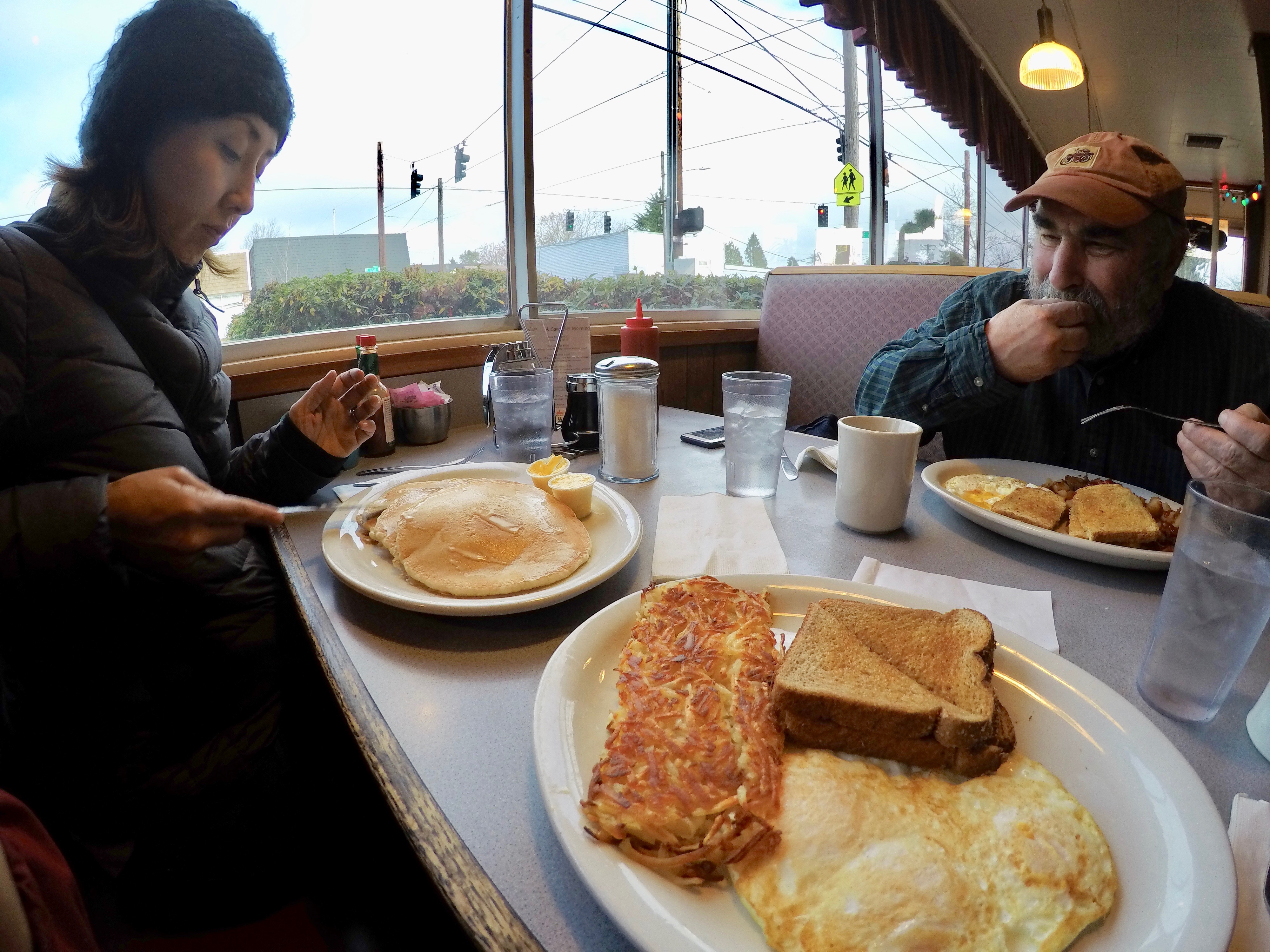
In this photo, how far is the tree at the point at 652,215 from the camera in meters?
3.31

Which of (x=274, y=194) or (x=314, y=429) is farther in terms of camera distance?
(x=274, y=194)

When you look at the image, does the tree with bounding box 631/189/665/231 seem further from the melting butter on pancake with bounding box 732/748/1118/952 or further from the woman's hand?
the melting butter on pancake with bounding box 732/748/1118/952

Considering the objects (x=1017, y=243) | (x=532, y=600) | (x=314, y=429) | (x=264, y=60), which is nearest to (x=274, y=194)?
(x=264, y=60)

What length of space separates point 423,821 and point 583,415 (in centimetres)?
123

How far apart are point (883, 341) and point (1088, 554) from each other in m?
1.86

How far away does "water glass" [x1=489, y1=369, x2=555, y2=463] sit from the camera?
5.00 ft

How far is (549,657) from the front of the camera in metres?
0.75

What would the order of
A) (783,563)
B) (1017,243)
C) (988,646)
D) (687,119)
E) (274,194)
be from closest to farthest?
(988,646)
(783,563)
(274,194)
(687,119)
(1017,243)

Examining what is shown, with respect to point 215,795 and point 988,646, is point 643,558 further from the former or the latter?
point 215,795

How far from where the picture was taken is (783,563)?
942 millimetres

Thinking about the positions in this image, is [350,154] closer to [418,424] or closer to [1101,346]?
[418,424]

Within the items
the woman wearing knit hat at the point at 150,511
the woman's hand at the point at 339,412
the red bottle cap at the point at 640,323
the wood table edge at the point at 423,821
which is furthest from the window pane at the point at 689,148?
the wood table edge at the point at 423,821

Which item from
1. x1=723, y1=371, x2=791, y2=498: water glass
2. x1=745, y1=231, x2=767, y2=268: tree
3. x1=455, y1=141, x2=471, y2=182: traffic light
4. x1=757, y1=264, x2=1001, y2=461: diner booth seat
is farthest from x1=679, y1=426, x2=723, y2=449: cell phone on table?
x1=745, y1=231, x2=767, y2=268: tree

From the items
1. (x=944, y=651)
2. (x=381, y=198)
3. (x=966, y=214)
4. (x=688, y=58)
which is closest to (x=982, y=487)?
(x=944, y=651)
